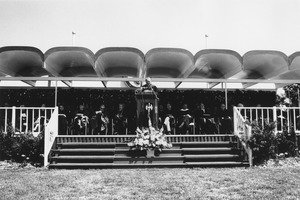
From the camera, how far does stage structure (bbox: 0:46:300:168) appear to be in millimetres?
9555

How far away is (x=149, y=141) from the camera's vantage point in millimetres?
9797

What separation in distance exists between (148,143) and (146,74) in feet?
20.7

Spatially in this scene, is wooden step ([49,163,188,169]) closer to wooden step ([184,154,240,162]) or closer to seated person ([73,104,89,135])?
wooden step ([184,154,240,162])

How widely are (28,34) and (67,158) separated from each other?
6.72 meters

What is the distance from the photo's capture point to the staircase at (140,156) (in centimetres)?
922

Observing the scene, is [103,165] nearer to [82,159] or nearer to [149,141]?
[82,159]

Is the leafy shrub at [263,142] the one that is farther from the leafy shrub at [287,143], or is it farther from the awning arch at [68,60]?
the awning arch at [68,60]

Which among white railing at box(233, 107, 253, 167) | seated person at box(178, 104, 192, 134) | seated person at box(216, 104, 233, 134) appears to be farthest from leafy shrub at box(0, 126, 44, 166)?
seated person at box(216, 104, 233, 134)

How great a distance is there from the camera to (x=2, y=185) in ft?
21.7

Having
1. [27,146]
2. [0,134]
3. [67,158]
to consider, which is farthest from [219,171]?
[0,134]

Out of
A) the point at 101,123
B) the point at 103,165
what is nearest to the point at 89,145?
the point at 103,165

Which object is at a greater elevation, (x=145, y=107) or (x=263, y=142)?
(x=145, y=107)

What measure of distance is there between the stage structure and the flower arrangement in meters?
0.27

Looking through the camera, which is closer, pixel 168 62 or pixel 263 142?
pixel 263 142
